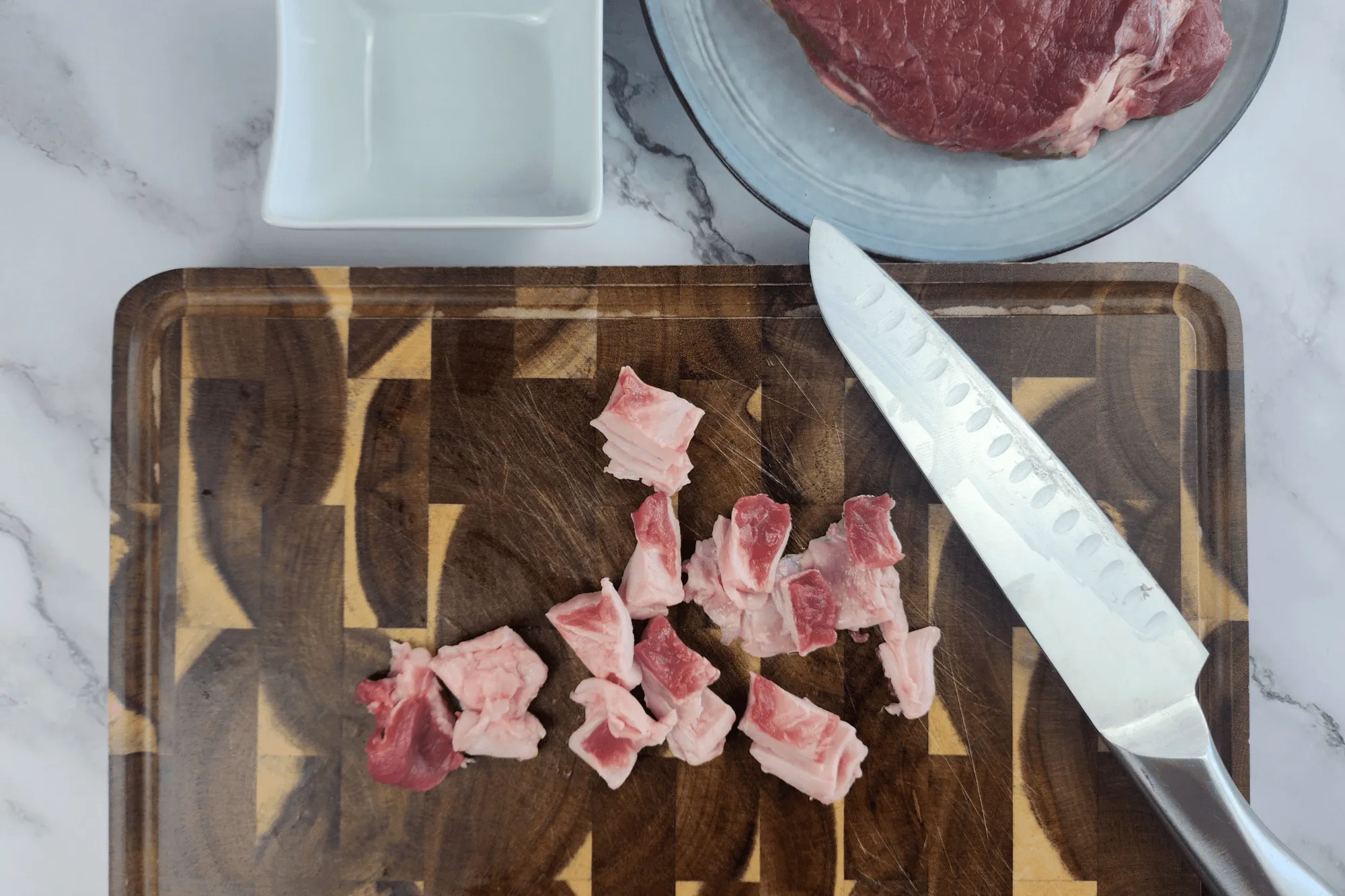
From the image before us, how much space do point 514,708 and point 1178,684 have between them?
33.6 inches

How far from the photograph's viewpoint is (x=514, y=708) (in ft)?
3.63

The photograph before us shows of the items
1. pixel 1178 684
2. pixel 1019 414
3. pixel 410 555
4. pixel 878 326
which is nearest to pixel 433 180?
pixel 410 555

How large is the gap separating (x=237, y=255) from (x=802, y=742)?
1.06 m

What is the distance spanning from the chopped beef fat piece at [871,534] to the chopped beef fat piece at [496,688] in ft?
1.46

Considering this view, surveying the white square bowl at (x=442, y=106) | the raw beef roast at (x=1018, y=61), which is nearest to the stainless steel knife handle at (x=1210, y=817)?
the raw beef roast at (x=1018, y=61)

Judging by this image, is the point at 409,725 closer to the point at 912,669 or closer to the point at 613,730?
the point at 613,730

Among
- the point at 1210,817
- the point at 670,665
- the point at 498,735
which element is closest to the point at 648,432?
the point at 670,665

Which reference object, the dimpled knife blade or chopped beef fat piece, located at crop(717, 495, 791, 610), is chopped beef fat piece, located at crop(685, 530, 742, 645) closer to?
chopped beef fat piece, located at crop(717, 495, 791, 610)

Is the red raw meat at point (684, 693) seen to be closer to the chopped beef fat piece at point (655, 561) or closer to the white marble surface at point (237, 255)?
the chopped beef fat piece at point (655, 561)

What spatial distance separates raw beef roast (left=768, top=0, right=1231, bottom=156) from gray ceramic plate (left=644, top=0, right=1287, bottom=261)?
0.03m

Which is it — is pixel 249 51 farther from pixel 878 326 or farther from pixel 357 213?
pixel 878 326

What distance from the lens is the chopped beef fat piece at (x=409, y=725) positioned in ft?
3.62

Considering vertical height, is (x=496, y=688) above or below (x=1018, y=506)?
below

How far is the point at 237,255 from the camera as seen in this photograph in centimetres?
123
